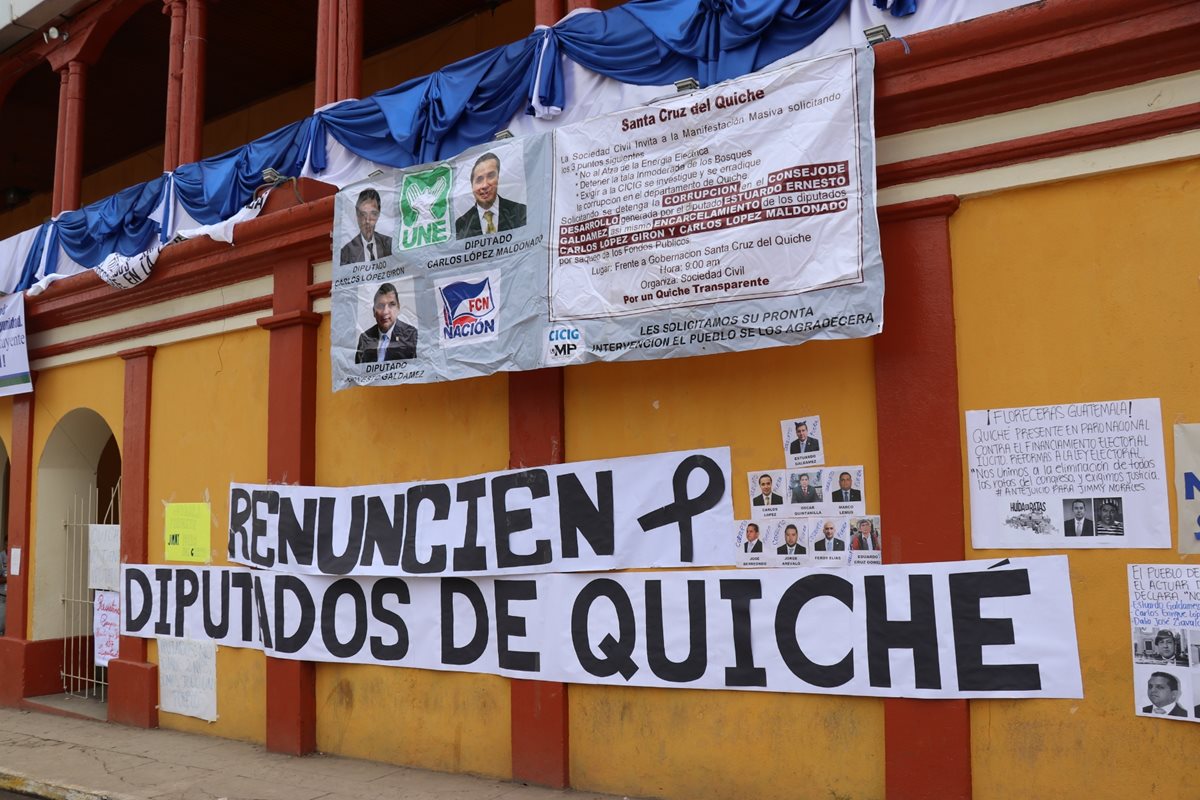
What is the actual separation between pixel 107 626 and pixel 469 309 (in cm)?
598

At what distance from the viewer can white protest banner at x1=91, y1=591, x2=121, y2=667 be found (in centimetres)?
1032

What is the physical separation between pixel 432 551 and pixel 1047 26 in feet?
17.1

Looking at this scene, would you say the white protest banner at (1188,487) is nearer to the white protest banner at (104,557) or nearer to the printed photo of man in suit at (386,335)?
the printed photo of man in suit at (386,335)

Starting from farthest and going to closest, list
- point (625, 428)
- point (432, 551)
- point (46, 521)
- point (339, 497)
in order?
1. point (46, 521)
2. point (339, 497)
3. point (432, 551)
4. point (625, 428)

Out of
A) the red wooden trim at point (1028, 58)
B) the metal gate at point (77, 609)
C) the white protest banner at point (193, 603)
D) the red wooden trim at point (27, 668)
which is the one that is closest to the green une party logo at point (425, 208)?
the red wooden trim at point (1028, 58)

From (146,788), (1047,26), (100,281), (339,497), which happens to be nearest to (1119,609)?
(1047,26)

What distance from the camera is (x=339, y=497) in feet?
27.2

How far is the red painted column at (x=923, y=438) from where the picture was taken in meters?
5.57

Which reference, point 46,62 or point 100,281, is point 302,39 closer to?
point 46,62

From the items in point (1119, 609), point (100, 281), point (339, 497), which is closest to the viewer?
point (1119, 609)

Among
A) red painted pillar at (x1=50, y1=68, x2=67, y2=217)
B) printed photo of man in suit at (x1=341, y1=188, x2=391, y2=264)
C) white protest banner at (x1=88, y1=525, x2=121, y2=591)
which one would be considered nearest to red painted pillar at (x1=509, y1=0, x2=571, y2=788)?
printed photo of man in suit at (x1=341, y1=188, x2=391, y2=264)

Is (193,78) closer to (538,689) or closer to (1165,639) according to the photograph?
(538,689)

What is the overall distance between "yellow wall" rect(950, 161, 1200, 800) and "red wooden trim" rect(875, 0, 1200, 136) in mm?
522

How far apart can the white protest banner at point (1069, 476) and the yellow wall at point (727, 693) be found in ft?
2.15
